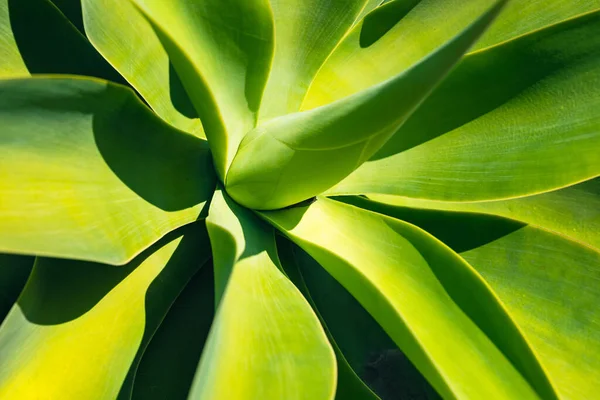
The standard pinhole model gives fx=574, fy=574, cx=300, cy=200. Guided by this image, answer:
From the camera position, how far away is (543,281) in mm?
952

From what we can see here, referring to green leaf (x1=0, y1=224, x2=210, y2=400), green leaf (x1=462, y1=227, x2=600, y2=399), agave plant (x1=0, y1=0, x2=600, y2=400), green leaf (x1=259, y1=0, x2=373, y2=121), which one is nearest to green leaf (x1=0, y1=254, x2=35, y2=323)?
agave plant (x1=0, y1=0, x2=600, y2=400)

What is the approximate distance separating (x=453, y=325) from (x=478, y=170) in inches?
12.5

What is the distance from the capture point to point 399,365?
114cm

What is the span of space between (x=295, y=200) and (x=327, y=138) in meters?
0.18

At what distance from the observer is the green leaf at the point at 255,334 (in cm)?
68

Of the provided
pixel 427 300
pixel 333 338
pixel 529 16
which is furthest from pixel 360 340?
pixel 529 16

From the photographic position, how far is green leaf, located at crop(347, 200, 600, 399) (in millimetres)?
898

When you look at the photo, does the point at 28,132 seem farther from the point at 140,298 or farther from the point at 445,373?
the point at 445,373

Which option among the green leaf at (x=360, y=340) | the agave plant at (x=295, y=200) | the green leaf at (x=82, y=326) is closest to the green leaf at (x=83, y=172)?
the agave plant at (x=295, y=200)

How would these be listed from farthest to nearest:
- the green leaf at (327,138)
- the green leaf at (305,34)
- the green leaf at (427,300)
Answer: the green leaf at (305,34)
the green leaf at (427,300)
the green leaf at (327,138)

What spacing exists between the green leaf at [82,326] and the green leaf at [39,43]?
32 cm

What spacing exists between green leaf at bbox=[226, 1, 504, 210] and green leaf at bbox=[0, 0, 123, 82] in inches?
12.9

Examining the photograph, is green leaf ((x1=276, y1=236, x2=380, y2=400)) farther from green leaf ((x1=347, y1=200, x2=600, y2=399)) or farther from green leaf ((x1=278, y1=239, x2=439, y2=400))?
green leaf ((x1=347, y1=200, x2=600, y2=399))

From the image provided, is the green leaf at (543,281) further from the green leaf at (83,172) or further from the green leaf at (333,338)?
the green leaf at (83,172)
